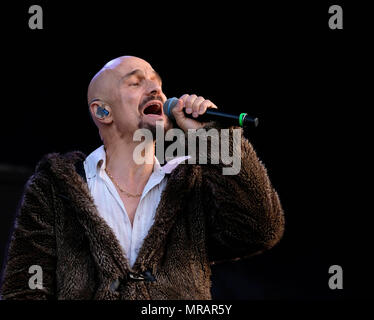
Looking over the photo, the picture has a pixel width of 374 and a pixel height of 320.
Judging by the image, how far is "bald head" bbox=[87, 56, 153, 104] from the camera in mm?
1812

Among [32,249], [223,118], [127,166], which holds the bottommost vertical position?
[32,249]

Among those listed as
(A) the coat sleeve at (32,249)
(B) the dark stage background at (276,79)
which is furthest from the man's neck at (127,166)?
(B) the dark stage background at (276,79)

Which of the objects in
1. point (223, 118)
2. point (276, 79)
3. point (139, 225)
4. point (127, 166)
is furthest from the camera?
point (276, 79)

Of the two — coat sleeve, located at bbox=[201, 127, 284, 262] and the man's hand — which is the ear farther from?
coat sleeve, located at bbox=[201, 127, 284, 262]

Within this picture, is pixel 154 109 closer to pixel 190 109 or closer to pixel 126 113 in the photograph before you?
pixel 126 113

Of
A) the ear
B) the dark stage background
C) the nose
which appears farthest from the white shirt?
the dark stage background

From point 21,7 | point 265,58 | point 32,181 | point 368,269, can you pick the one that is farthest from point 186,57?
point 368,269

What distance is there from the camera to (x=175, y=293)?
1.49 metres

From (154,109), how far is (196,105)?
0.99 ft

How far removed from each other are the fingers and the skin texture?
0.18 meters

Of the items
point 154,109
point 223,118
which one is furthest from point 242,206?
point 154,109

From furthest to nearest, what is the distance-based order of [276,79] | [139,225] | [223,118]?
1. [276,79]
2. [139,225]
3. [223,118]

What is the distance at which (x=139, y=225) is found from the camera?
1.61 m

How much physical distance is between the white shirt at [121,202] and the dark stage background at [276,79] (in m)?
0.93
